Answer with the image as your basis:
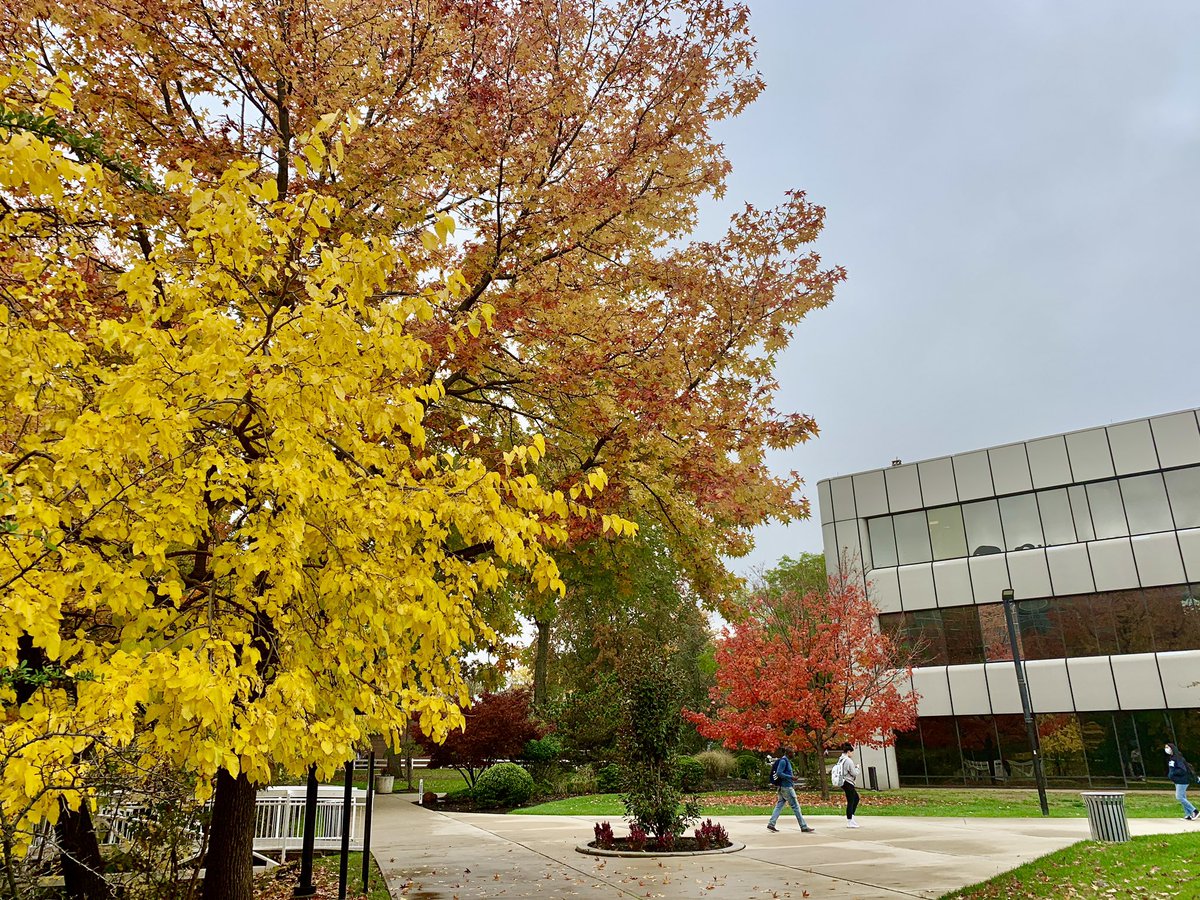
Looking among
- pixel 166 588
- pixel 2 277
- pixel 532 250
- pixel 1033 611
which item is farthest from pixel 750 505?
pixel 1033 611

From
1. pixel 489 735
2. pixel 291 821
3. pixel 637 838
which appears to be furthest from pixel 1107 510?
pixel 291 821

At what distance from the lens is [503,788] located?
24.2 metres

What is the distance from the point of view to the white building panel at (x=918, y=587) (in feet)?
87.8

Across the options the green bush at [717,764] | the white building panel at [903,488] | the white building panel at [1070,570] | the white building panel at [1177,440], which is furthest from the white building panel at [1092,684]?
the green bush at [717,764]

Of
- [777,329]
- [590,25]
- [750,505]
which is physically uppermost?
[590,25]

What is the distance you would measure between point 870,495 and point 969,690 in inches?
294

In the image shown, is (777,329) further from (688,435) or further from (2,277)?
(2,277)

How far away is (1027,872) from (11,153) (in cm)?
1116

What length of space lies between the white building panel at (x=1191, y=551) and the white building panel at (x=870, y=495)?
A: 877cm

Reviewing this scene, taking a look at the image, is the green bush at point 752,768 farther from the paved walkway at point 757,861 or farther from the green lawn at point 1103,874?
the green lawn at point 1103,874

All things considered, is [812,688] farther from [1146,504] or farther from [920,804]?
[1146,504]

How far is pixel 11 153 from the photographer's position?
10.2 feet

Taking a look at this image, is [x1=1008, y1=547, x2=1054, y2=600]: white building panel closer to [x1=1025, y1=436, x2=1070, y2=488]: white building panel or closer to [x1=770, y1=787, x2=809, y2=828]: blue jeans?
[x1=1025, y1=436, x2=1070, y2=488]: white building panel

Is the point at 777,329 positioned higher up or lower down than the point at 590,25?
lower down
